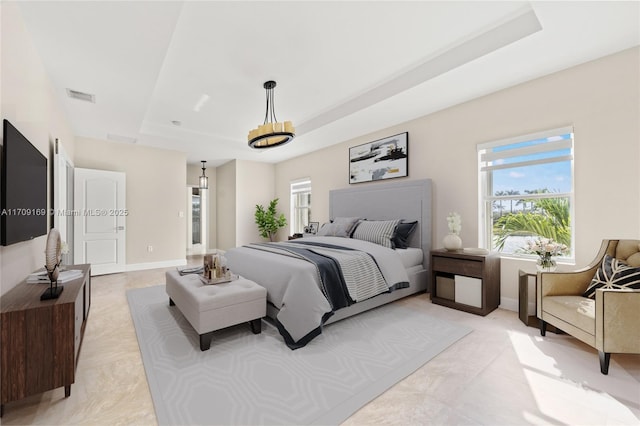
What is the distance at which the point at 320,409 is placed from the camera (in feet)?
5.30

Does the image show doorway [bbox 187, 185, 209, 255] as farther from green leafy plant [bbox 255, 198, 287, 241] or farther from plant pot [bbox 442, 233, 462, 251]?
plant pot [bbox 442, 233, 462, 251]

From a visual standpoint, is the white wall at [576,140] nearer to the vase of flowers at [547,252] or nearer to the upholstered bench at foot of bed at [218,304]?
the vase of flowers at [547,252]

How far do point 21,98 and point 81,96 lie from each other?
1.52 metres

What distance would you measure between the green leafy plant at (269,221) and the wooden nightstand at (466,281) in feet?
14.6

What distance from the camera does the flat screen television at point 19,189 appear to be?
1.74m

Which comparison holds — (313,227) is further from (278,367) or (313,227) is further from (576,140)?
(576,140)

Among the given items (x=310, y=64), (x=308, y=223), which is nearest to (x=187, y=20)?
(x=310, y=64)

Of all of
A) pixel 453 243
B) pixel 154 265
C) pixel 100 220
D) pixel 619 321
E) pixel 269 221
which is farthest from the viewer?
pixel 269 221

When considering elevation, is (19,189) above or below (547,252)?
above

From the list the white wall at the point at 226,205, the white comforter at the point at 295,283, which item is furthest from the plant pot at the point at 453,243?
the white wall at the point at 226,205

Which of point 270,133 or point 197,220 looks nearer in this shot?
point 270,133

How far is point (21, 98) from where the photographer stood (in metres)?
2.19

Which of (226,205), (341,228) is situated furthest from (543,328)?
(226,205)

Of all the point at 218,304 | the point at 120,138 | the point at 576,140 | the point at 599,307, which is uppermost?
the point at 120,138
